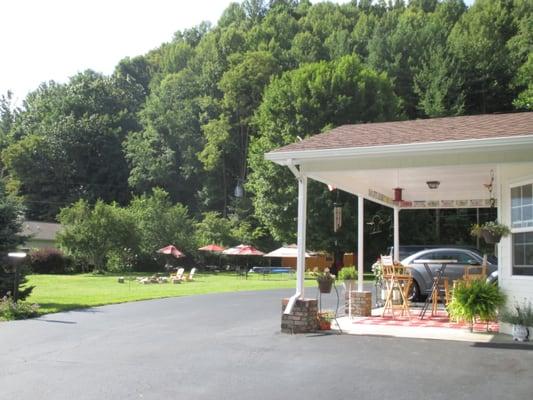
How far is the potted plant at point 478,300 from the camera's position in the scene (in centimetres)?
939

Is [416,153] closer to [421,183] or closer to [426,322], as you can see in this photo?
[421,183]

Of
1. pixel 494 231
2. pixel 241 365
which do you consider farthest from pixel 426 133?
pixel 241 365

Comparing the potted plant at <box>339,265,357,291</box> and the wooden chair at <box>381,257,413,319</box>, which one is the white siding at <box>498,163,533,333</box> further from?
the potted plant at <box>339,265,357,291</box>

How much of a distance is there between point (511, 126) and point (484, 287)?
278 centimetres

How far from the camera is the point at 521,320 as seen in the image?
901 centimetres

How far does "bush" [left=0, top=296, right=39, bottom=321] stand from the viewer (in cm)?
1305

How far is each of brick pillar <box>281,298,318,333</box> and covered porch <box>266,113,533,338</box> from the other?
113mm

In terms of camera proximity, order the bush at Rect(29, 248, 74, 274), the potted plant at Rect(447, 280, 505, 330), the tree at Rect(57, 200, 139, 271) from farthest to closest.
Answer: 1. the tree at Rect(57, 200, 139, 271)
2. the bush at Rect(29, 248, 74, 274)
3. the potted plant at Rect(447, 280, 505, 330)

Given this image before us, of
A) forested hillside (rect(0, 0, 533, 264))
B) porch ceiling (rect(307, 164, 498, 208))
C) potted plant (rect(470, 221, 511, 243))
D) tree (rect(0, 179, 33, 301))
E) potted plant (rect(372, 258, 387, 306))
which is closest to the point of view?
potted plant (rect(470, 221, 511, 243))

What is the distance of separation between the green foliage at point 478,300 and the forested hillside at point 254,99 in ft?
74.8

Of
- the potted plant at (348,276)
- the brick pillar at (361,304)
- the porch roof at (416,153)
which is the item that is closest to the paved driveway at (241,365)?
the brick pillar at (361,304)

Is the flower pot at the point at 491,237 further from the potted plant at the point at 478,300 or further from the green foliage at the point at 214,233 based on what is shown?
the green foliage at the point at 214,233

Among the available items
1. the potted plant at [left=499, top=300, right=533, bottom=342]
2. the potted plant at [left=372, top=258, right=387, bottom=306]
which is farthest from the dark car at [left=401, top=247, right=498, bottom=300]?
the potted plant at [left=499, top=300, right=533, bottom=342]

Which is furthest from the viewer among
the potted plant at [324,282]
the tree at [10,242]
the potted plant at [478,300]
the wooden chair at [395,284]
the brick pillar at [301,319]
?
the tree at [10,242]
